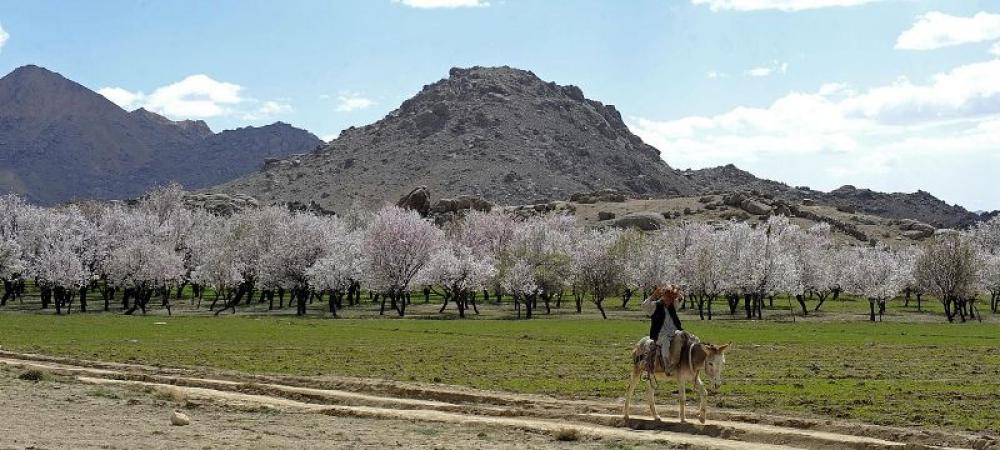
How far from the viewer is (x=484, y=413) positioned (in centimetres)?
2803

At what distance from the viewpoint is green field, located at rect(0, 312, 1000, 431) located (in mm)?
30359

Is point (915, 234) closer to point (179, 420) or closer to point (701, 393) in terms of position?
point (701, 393)

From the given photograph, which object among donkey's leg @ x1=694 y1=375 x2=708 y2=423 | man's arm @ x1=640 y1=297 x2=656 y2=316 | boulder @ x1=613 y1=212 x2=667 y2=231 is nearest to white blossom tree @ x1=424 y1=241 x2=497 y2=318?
man's arm @ x1=640 y1=297 x2=656 y2=316

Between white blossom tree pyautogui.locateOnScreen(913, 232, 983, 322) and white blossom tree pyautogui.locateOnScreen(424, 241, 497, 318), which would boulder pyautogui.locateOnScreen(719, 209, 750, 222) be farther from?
white blossom tree pyautogui.locateOnScreen(424, 241, 497, 318)

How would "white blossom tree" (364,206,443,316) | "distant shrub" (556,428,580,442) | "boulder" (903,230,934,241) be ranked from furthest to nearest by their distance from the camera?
"boulder" (903,230,934,241), "white blossom tree" (364,206,443,316), "distant shrub" (556,428,580,442)

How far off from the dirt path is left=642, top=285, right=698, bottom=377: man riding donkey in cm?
177

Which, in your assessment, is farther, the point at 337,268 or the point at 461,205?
the point at 461,205

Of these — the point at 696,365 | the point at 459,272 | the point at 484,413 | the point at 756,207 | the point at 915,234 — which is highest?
the point at 756,207

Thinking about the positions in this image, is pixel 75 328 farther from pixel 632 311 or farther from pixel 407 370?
pixel 632 311

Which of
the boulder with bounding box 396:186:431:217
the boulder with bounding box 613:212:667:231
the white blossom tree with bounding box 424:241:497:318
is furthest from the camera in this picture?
the boulder with bounding box 613:212:667:231

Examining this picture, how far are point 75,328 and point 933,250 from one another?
86.2 m

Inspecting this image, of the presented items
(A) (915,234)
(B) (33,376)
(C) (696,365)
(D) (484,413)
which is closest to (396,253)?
(B) (33,376)

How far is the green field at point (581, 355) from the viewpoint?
30.4 meters

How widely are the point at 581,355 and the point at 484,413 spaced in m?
21.3
